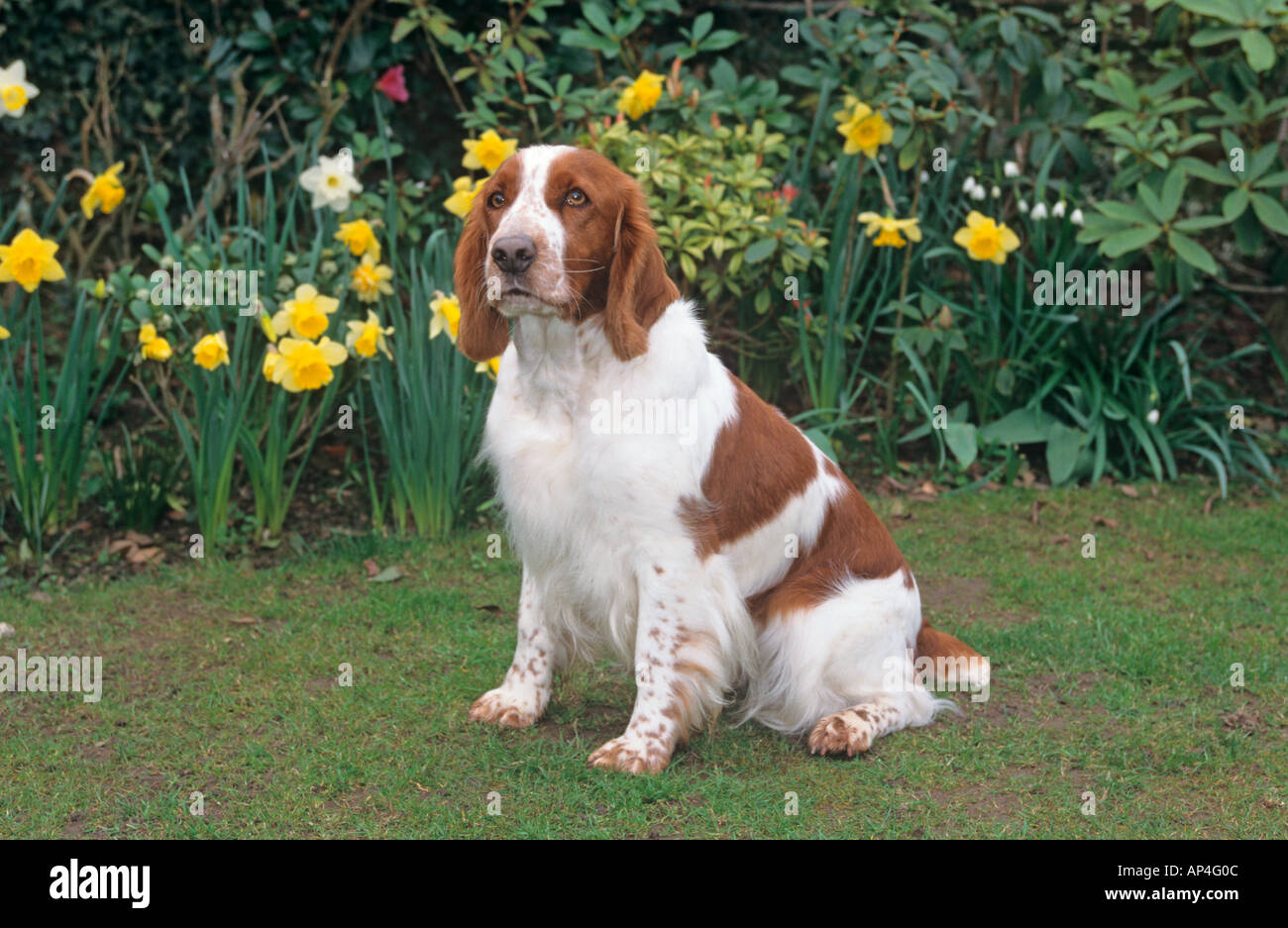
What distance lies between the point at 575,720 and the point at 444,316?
5.90 ft

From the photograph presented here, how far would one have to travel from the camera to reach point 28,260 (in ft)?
16.0

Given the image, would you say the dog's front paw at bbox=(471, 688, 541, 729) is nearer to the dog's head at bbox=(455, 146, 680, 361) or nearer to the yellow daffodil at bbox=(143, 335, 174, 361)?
the dog's head at bbox=(455, 146, 680, 361)

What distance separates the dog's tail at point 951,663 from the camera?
3.91m

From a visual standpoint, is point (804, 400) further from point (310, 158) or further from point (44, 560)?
point (44, 560)

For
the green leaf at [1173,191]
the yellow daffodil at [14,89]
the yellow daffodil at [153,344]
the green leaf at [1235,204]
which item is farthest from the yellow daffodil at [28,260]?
the green leaf at [1235,204]

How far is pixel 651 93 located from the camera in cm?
556

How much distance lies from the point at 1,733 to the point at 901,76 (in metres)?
4.34

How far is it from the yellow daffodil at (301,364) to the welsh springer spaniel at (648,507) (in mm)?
1451

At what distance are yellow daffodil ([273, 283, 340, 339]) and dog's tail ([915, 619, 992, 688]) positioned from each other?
8.02ft

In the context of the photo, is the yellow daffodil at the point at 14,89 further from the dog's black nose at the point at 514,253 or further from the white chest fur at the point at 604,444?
the dog's black nose at the point at 514,253

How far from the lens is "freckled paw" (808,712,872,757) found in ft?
11.6

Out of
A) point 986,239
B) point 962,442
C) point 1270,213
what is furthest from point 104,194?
point 1270,213

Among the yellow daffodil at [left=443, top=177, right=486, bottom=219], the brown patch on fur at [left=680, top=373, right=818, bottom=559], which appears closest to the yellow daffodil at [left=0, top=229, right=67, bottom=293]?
the yellow daffodil at [left=443, top=177, right=486, bottom=219]

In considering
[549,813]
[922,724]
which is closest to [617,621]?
[549,813]
